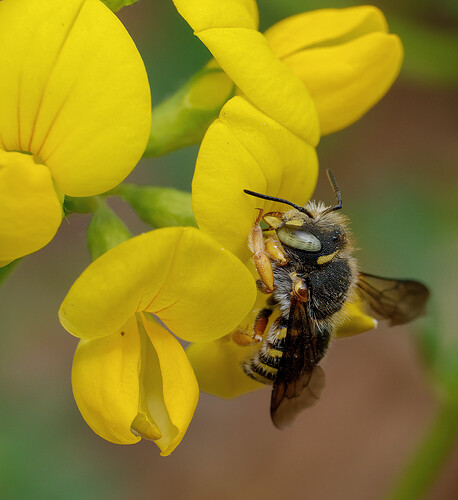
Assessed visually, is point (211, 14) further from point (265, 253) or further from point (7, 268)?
point (7, 268)

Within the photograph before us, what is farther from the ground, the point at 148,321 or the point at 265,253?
the point at 265,253

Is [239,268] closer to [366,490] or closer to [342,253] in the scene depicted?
[342,253]

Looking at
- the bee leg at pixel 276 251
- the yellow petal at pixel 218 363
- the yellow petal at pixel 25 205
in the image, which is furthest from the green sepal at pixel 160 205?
the yellow petal at pixel 25 205

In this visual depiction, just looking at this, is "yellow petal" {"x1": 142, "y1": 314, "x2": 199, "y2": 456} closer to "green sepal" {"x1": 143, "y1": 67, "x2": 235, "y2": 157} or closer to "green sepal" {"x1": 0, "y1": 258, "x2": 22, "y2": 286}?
"green sepal" {"x1": 0, "y1": 258, "x2": 22, "y2": 286}

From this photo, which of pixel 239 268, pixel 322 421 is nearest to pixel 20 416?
pixel 322 421

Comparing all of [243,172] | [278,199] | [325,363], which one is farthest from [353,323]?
[325,363]

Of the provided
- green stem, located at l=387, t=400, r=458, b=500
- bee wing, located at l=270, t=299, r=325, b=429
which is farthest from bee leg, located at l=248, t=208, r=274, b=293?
green stem, located at l=387, t=400, r=458, b=500

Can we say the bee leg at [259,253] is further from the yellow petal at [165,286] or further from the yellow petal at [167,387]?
the yellow petal at [167,387]
